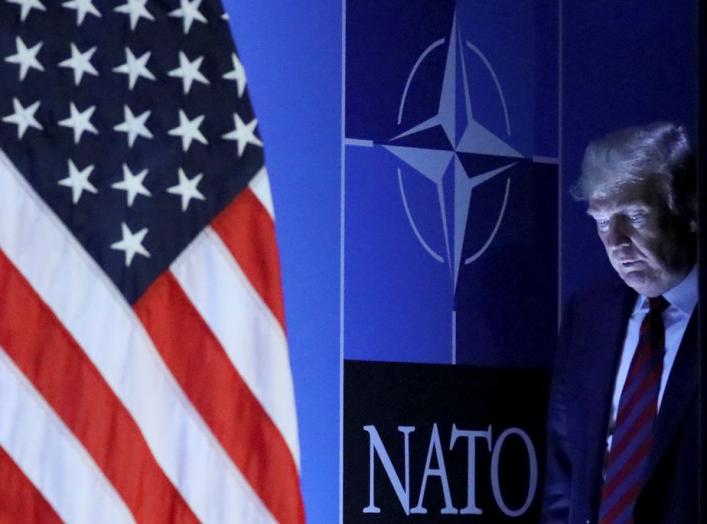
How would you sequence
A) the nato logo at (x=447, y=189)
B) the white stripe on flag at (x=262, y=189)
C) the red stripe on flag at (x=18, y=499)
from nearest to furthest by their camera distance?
the red stripe on flag at (x=18, y=499) → the white stripe on flag at (x=262, y=189) → the nato logo at (x=447, y=189)

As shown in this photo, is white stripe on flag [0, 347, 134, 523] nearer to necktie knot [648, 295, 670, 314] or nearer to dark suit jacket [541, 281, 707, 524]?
dark suit jacket [541, 281, 707, 524]

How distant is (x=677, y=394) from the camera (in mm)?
2986

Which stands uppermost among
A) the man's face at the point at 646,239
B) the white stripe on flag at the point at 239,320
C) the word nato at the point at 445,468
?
the man's face at the point at 646,239

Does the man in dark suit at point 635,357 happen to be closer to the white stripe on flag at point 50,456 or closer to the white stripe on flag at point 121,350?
the white stripe on flag at point 121,350

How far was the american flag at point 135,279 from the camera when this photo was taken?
2.76 m

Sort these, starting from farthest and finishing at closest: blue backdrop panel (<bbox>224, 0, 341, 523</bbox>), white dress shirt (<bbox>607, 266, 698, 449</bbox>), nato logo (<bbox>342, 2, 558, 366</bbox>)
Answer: nato logo (<bbox>342, 2, 558, 366</bbox>)
blue backdrop panel (<bbox>224, 0, 341, 523</bbox>)
white dress shirt (<bbox>607, 266, 698, 449</bbox>)

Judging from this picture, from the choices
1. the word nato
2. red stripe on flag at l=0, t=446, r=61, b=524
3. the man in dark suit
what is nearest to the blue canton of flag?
red stripe on flag at l=0, t=446, r=61, b=524

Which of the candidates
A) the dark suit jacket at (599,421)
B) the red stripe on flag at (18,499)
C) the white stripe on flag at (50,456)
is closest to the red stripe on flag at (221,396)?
the white stripe on flag at (50,456)

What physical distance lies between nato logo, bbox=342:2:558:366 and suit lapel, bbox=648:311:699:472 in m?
0.61

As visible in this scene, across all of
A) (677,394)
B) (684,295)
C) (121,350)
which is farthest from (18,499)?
(684,295)

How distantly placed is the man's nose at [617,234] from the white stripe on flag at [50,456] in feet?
4.23

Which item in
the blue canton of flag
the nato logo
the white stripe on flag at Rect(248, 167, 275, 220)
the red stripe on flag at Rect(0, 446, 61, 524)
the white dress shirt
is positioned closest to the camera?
the red stripe on flag at Rect(0, 446, 61, 524)

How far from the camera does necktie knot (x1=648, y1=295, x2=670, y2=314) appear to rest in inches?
122

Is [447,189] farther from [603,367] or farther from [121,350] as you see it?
[121,350]
